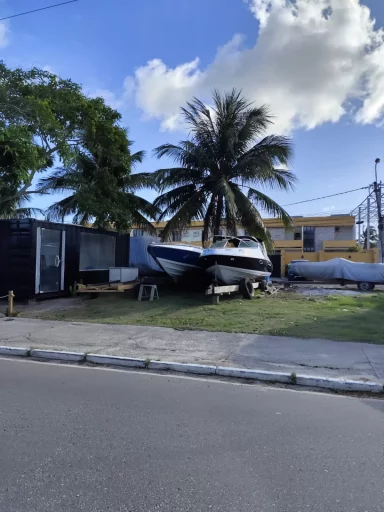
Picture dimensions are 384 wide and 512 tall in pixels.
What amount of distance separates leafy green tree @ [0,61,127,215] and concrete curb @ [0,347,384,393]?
739 centimetres

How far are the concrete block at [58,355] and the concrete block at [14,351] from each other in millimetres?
151

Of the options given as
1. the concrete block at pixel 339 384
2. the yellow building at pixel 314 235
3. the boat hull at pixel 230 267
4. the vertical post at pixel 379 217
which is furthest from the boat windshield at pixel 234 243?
the yellow building at pixel 314 235

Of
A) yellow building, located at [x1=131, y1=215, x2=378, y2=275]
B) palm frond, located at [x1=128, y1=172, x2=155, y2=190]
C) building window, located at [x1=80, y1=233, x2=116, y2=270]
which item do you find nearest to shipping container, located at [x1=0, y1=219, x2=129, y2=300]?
building window, located at [x1=80, y1=233, x2=116, y2=270]

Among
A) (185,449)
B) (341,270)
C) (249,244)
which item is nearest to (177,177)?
(249,244)

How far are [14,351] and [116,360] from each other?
7.10 feet

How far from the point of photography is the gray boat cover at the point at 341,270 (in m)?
21.8

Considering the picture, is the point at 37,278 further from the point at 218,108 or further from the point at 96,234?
the point at 218,108

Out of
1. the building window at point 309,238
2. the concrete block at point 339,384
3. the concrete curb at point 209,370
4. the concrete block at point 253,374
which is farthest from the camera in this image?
the building window at point 309,238

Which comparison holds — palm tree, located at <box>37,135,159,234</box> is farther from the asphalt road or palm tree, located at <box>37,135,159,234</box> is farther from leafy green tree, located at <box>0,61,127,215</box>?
the asphalt road

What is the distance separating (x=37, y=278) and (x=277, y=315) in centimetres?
826

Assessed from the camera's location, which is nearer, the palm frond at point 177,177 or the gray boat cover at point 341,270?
the palm frond at point 177,177

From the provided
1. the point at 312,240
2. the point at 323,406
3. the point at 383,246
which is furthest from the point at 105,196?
the point at 312,240

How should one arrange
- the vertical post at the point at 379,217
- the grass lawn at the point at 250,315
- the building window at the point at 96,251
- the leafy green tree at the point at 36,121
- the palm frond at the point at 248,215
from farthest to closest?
the vertical post at the point at 379,217 → the palm frond at the point at 248,215 → the building window at the point at 96,251 → the leafy green tree at the point at 36,121 → the grass lawn at the point at 250,315

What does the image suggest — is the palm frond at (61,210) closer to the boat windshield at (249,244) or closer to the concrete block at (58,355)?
the boat windshield at (249,244)
